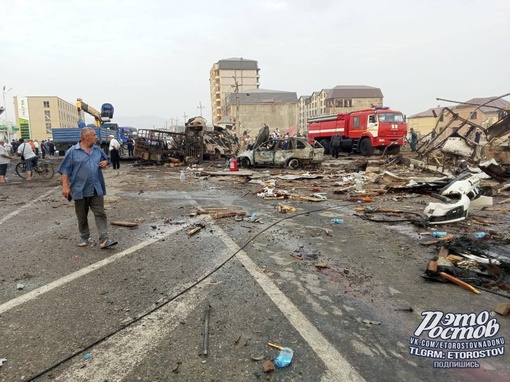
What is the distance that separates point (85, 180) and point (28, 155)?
11175 mm

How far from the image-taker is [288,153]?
16.8 m

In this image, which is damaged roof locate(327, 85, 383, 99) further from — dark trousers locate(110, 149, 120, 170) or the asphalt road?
the asphalt road

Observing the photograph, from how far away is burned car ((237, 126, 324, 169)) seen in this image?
54.1 feet

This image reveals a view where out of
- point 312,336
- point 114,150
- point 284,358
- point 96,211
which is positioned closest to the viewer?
point 284,358

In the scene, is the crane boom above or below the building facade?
below

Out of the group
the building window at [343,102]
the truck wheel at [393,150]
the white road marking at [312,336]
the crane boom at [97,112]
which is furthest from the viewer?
the building window at [343,102]

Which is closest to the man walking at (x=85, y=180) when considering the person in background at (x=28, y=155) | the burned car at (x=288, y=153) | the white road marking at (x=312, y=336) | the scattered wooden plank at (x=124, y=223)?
the scattered wooden plank at (x=124, y=223)

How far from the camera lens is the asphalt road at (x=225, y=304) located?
2.58 meters

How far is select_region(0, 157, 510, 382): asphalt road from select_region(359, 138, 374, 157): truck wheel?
55.8 feet

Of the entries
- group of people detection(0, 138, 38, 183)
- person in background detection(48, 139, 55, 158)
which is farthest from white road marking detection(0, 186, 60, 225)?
person in background detection(48, 139, 55, 158)

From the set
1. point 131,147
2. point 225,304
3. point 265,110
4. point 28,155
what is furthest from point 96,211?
point 265,110

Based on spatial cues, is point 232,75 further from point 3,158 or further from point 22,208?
point 22,208

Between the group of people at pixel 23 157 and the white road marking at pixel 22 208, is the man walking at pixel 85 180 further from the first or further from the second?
the group of people at pixel 23 157

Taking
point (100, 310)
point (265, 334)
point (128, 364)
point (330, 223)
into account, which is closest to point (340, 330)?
point (265, 334)
